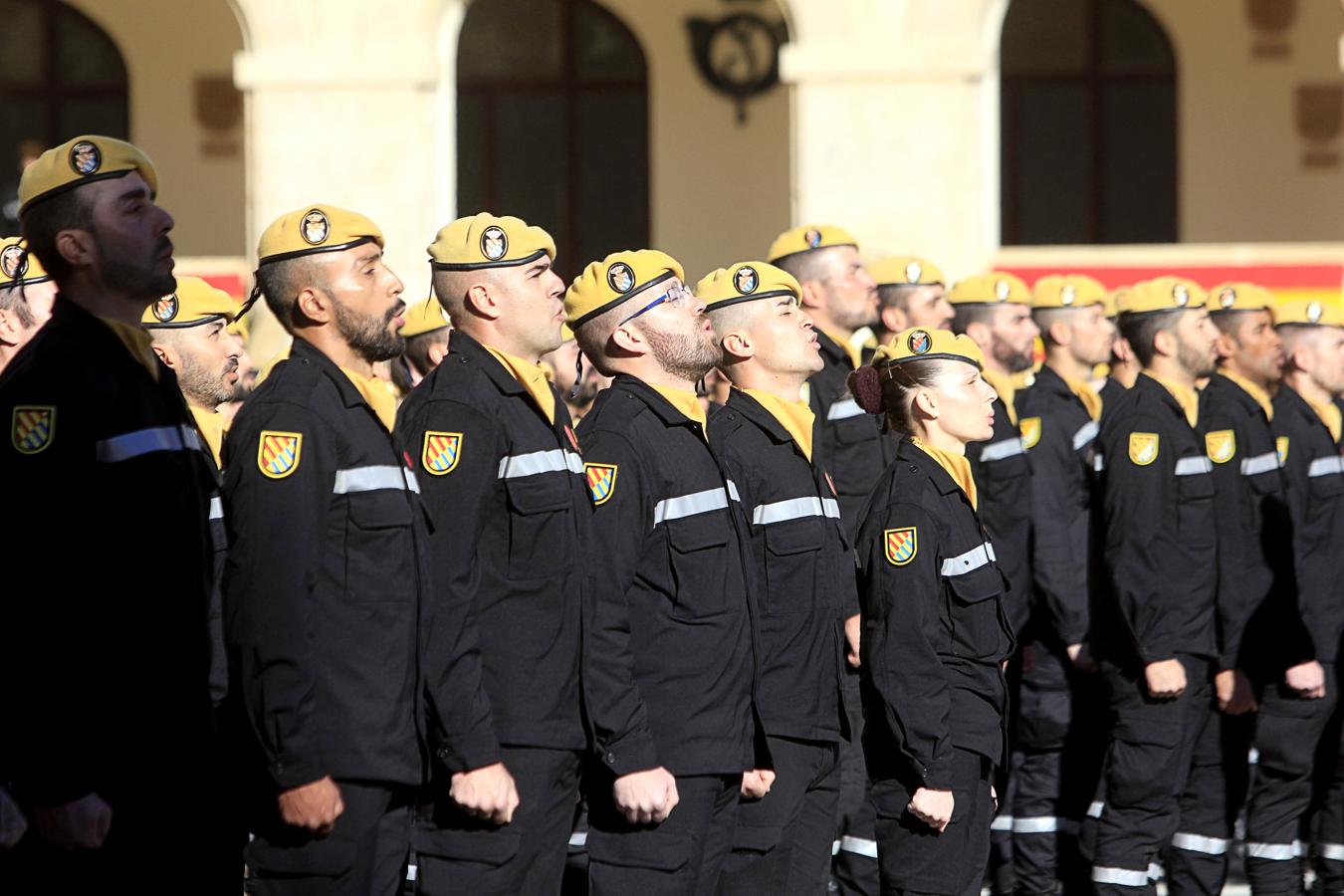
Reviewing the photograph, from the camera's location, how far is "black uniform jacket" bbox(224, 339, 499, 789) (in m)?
4.17

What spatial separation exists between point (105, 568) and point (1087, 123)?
13632 mm

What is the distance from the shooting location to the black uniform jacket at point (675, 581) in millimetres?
5066

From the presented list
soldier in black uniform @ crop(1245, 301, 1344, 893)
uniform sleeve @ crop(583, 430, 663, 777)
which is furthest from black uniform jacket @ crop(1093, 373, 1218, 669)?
uniform sleeve @ crop(583, 430, 663, 777)

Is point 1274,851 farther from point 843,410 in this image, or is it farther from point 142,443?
point 142,443

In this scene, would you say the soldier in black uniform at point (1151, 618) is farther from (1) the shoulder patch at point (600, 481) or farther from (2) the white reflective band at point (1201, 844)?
(1) the shoulder patch at point (600, 481)

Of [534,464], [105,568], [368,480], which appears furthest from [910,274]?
[105,568]

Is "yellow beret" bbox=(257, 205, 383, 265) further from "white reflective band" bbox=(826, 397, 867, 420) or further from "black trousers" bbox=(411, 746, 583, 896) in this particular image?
"white reflective band" bbox=(826, 397, 867, 420)

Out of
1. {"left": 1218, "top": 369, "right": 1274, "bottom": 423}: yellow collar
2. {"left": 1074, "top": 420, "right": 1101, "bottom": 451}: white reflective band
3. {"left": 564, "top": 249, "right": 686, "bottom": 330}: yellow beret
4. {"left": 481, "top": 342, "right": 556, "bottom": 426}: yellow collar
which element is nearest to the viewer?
{"left": 481, "top": 342, "right": 556, "bottom": 426}: yellow collar

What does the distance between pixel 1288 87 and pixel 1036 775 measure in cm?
927

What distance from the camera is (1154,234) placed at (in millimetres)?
16422

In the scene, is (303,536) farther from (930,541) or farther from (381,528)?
(930,541)

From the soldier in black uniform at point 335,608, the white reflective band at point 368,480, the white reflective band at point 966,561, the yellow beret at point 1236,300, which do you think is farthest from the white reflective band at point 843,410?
the white reflective band at point 368,480

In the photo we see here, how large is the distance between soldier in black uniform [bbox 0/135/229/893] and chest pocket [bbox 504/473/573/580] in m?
0.91

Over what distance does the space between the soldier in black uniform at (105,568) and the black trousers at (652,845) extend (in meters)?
1.18
